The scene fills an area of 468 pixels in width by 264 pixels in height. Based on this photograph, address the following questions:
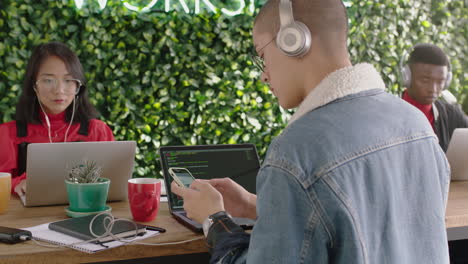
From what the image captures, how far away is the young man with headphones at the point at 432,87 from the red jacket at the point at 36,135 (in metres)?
1.88

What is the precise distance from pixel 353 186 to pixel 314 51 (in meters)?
0.32

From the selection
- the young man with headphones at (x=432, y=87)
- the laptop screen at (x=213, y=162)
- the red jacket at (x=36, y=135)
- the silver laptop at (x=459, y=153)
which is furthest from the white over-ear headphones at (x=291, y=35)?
the young man with headphones at (x=432, y=87)

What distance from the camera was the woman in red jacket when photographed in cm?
250

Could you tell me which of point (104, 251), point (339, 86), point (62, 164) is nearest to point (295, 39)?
point (339, 86)

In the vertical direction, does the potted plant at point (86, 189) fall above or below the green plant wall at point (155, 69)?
below

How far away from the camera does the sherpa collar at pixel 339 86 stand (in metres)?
0.98

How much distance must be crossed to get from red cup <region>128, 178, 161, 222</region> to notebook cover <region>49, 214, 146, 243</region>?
0.08 meters

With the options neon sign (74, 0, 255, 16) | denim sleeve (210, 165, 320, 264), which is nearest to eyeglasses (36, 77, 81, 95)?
neon sign (74, 0, 255, 16)

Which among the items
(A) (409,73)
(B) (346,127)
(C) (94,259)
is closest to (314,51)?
(B) (346,127)

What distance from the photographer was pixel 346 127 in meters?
0.90

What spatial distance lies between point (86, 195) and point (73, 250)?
304 millimetres

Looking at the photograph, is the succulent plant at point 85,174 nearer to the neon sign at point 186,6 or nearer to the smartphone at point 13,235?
the smartphone at point 13,235

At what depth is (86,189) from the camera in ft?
5.16

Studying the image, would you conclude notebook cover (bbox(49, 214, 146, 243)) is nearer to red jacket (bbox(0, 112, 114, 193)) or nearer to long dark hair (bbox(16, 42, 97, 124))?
red jacket (bbox(0, 112, 114, 193))
